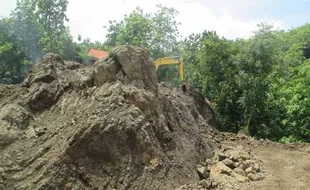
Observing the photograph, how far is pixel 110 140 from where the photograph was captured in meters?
A: 7.96

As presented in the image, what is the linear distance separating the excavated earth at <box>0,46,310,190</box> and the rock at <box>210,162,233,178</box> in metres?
0.02

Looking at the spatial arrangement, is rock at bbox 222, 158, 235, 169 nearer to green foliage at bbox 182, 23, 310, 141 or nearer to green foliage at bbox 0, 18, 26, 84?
green foliage at bbox 182, 23, 310, 141

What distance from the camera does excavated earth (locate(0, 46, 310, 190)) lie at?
7695 millimetres

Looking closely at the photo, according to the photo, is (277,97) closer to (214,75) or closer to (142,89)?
(214,75)

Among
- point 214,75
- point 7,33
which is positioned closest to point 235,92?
point 214,75

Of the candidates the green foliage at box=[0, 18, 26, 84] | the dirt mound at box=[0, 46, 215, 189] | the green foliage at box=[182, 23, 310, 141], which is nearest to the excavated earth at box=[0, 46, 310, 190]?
the dirt mound at box=[0, 46, 215, 189]

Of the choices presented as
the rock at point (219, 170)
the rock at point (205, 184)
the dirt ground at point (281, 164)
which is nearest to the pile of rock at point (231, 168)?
the rock at point (219, 170)

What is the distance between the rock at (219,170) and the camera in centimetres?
891

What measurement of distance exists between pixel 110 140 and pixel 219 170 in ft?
8.72

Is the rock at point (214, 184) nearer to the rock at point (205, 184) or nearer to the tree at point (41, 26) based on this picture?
the rock at point (205, 184)

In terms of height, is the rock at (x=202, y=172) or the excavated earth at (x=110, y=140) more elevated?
the excavated earth at (x=110, y=140)

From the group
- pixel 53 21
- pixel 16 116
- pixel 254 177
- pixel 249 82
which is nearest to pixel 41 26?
pixel 53 21

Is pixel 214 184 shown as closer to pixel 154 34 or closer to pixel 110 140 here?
pixel 110 140

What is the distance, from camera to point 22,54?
2248 cm
